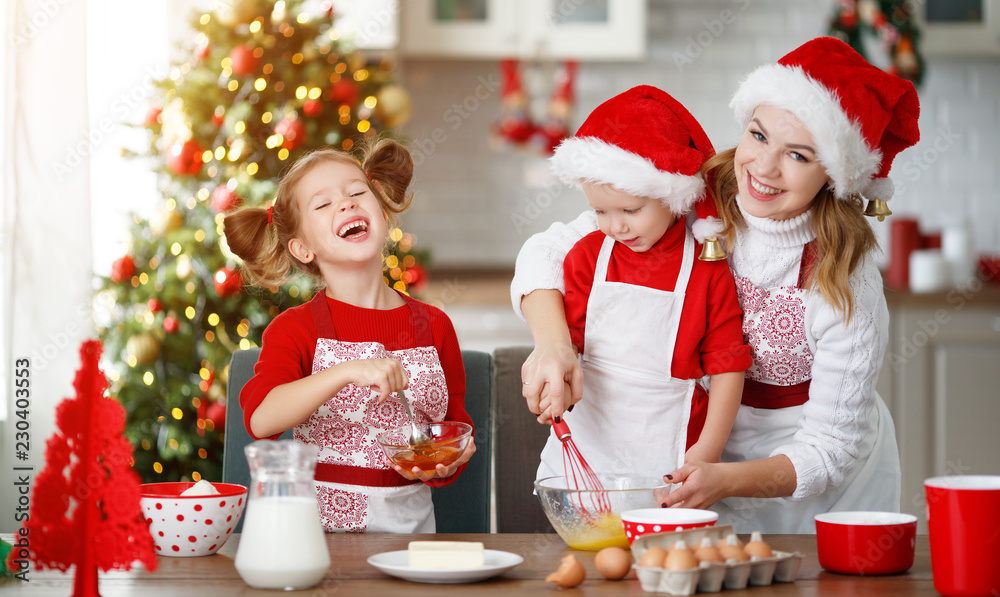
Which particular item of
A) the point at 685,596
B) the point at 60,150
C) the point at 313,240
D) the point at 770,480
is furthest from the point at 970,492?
the point at 60,150

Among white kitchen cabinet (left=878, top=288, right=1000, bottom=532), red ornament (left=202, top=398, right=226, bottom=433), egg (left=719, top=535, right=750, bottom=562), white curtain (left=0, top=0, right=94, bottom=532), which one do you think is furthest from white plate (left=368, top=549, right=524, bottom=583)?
white kitchen cabinet (left=878, top=288, right=1000, bottom=532)

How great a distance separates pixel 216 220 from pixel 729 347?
5.22 ft

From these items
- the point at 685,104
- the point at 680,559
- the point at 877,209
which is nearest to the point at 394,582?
the point at 680,559

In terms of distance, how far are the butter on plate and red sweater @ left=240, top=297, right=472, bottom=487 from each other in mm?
312

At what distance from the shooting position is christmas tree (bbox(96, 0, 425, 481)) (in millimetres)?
2459

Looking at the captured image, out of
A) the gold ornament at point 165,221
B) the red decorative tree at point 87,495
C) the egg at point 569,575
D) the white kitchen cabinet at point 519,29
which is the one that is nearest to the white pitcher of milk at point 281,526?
the red decorative tree at point 87,495

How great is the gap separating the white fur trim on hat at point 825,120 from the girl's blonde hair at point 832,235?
42mm

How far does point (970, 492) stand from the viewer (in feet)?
2.80

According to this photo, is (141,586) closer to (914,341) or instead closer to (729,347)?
(729,347)

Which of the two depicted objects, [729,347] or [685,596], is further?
[729,347]

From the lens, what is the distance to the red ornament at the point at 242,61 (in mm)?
2449

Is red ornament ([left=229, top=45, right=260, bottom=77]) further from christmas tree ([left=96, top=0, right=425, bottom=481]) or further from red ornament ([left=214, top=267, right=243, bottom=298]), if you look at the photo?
red ornament ([left=214, top=267, right=243, bottom=298])

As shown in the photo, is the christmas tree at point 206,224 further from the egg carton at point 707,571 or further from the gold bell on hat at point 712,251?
the egg carton at point 707,571

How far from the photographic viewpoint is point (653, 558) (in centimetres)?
91
